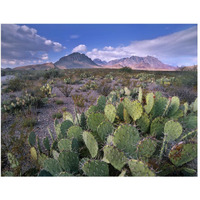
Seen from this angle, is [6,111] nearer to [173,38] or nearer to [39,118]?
[39,118]

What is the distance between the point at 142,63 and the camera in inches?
93.4

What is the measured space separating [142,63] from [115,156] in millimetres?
1812

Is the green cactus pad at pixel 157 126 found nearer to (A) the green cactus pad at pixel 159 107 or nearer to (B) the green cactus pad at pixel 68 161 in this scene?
(A) the green cactus pad at pixel 159 107

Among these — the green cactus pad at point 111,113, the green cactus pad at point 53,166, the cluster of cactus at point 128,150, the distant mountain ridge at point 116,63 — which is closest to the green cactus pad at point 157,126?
the cluster of cactus at point 128,150

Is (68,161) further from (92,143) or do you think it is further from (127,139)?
(127,139)

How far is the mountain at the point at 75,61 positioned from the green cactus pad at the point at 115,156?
5.47 feet

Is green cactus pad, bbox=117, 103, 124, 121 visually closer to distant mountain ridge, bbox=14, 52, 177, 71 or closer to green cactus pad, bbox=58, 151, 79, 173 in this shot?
green cactus pad, bbox=58, 151, 79, 173

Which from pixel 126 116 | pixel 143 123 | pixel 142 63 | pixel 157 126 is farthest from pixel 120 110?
pixel 142 63

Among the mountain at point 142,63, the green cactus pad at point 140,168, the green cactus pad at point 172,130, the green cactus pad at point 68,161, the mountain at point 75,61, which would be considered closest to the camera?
the green cactus pad at point 140,168

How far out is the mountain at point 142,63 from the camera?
2131 millimetres

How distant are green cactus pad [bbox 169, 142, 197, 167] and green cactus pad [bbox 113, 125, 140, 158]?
0.83 feet
